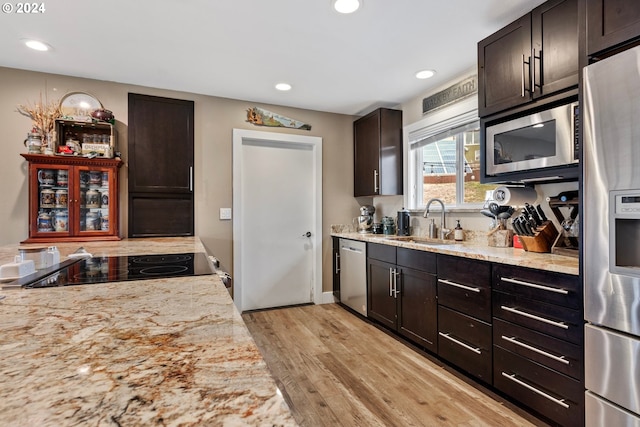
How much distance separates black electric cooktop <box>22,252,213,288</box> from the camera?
127 cm

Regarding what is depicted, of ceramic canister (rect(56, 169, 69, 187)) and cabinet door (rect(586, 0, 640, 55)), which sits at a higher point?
cabinet door (rect(586, 0, 640, 55))

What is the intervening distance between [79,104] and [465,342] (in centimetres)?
379

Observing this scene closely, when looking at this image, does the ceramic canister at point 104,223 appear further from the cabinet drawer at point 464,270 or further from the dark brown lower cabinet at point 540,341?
the dark brown lower cabinet at point 540,341

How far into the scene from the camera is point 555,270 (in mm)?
1578

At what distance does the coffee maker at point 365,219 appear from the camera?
3.93m

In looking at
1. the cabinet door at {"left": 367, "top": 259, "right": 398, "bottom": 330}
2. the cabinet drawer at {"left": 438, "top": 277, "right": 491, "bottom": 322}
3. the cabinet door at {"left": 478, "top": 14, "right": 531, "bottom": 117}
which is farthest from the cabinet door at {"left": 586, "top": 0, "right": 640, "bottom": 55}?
the cabinet door at {"left": 367, "top": 259, "right": 398, "bottom": 330}

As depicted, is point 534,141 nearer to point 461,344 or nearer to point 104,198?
point 461,344

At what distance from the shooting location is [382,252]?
3004 mm

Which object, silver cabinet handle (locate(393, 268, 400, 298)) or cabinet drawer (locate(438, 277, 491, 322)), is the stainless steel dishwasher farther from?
cabinet drawer (locate(438, 277, 491, 322))

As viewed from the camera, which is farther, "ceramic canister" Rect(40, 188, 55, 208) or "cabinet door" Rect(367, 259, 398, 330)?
"cabinet door" Rect(367, 259, 398, 330)

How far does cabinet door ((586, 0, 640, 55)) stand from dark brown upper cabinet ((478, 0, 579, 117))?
22 centimetres

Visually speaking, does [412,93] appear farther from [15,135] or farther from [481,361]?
[15,135]

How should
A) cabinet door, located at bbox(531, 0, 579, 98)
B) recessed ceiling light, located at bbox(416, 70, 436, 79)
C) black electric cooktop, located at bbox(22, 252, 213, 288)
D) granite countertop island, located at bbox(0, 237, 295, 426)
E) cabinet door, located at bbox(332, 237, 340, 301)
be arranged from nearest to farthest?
granite countertop island, located at bbox(0, 237, 295, 426) → black electric cooktop, located at bbox(22, 252, 213, 288) → cabinet door, located at bbox(531, 0, 579, 98) → recessed ceiling light, located at bbox(416, 70, 436, 79) → cabinet door, located at bbox(332, 237, 340, 301)

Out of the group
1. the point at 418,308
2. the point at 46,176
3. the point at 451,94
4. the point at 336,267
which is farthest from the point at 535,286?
the point at 46,176
